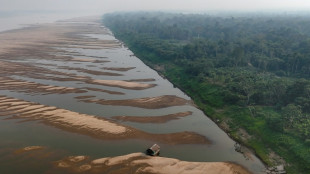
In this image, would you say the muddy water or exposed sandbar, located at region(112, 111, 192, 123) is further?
exposed sandbar, located at region(112, 111, 192, 123)

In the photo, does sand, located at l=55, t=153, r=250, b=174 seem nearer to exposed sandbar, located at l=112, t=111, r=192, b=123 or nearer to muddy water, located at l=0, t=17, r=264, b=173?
muddy water, located at l=0, t=17, r=264, b=173

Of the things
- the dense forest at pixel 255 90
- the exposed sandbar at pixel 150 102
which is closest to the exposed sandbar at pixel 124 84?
the exposed sandbar at pixel 150 102

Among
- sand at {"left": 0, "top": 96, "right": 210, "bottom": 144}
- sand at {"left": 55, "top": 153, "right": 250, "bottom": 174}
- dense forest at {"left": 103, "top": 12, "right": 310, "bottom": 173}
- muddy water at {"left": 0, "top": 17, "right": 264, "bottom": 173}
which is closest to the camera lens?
sand at {"left": 55, "top": 153, "right": 250, "bottom": 174}

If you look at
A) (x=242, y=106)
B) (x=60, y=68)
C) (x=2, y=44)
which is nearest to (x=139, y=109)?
(x=242, y=106)

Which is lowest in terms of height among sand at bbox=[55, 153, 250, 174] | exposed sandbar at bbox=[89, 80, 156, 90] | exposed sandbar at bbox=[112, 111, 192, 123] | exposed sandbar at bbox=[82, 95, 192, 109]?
sand at bbox=[55, 153, 250, 174]

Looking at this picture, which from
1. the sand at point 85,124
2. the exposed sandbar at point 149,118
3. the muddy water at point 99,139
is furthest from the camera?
the exposed sandbar at point 149,118

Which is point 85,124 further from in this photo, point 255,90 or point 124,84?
point 255,90

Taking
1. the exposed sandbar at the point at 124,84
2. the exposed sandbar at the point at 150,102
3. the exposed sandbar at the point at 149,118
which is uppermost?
the exposed sandbar at the point at 124,84

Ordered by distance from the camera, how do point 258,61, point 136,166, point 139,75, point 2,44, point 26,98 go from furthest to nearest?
point 2,44 < point 258,61 < point 139,75 < point 26,98 < point 136,166

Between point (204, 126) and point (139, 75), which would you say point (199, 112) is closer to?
point (204, 126)

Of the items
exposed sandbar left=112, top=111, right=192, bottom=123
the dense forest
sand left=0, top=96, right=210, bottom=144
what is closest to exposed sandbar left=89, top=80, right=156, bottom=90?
the dense forest

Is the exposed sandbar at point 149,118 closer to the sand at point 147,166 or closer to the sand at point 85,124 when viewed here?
the sand at point 85,124
